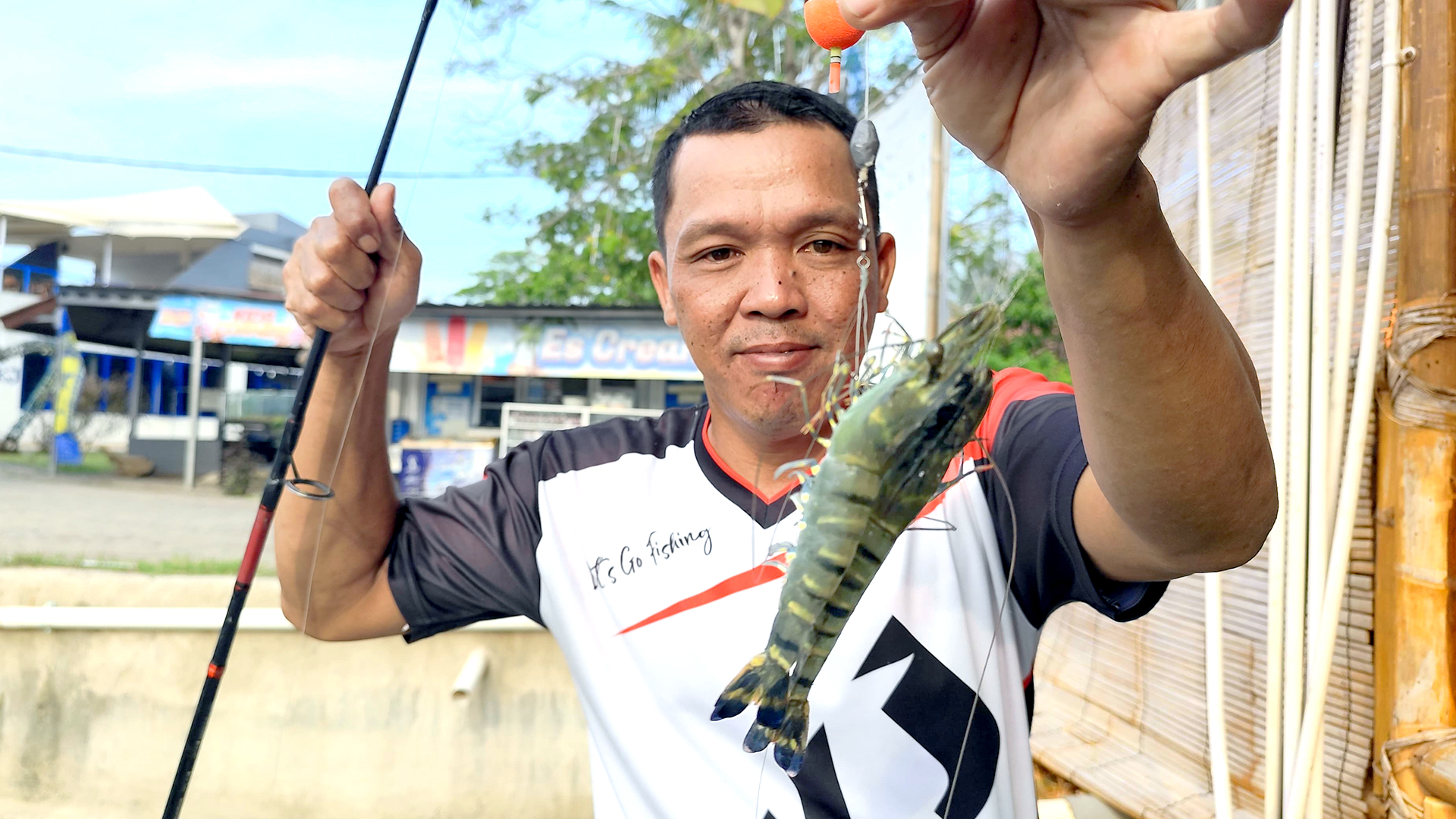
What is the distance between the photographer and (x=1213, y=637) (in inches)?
104

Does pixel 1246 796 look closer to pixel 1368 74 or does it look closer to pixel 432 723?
pixel 1368 74

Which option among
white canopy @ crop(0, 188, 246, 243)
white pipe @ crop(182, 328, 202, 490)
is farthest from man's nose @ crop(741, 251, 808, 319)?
white canopy @ crop(0, 188, 246, 243)

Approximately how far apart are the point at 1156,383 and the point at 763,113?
3.68ft

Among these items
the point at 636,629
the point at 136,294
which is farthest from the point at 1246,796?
the point at 136,294

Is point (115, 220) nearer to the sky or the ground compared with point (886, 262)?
nearer to the sky

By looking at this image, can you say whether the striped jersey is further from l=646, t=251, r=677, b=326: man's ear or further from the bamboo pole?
the bamboo pole

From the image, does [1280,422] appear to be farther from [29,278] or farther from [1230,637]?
[29,278]

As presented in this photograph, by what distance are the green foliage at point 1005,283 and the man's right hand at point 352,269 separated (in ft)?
4.46

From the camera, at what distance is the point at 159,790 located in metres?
4.85

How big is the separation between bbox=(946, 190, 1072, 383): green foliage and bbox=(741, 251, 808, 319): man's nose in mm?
336

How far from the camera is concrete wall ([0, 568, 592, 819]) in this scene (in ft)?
15.5

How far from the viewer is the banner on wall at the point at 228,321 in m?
14.5

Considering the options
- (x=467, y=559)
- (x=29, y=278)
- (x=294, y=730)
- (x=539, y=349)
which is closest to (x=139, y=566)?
(x=294, y=730)

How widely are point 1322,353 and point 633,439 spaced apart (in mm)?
1983
